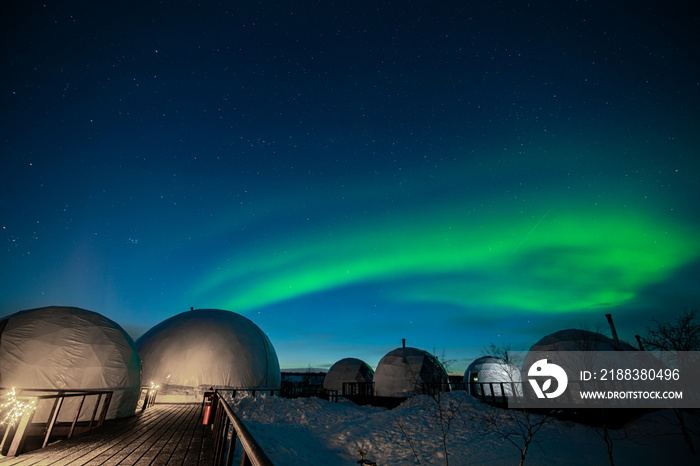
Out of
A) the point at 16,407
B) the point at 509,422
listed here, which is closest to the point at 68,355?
the point at 16,407

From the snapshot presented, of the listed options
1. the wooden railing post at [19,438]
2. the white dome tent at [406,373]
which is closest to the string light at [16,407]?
the wooden railing post at [19,438]

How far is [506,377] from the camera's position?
1436 inches

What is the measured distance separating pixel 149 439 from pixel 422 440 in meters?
12.5

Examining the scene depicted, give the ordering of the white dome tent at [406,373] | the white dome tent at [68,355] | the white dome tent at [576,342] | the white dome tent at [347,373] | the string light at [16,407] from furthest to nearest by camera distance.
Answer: the white dome tent at [347,373] < the white dome tent at [406,373] < the white dome tent at [576,342] < the white dome tent at [68,355] < the string light at [16,407]

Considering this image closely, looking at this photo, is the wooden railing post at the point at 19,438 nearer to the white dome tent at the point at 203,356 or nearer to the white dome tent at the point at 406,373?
the white dome tent at the point at 203,356

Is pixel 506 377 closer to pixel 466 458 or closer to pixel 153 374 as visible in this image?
pixel 466 458

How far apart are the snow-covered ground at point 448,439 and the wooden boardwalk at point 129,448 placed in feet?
13.8

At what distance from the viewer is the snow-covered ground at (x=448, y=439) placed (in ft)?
43.6

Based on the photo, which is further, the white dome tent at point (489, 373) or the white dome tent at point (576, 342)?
the white dome tent at point (489, 373)

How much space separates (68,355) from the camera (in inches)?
477

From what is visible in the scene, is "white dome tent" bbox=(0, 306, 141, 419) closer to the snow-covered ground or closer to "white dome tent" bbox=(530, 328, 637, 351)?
the snow-covered ground

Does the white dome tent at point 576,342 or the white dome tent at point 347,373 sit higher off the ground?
the white dome tent at point 576,342

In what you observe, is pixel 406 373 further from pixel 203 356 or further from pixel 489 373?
pixel 203 356

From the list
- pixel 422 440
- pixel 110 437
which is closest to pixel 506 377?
pixel 422 440
